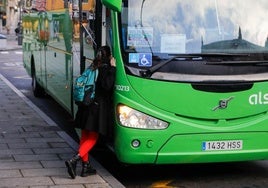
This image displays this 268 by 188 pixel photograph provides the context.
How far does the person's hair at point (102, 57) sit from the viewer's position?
6.21 metres

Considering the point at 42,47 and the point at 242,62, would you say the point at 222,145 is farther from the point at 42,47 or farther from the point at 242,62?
the point at 42,47

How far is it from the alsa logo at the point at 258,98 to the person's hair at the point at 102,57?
1.60 m

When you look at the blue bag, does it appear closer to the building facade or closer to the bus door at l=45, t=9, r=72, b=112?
the bus door at l=45, t=9, r=72, b=112

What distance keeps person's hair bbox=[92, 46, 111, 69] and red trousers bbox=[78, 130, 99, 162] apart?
0.78 meters

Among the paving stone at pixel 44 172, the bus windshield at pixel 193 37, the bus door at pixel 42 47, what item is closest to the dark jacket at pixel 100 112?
the bus windshield at pixel 193 37

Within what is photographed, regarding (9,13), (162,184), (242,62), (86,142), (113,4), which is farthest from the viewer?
(9,13)

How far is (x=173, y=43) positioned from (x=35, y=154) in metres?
2.53

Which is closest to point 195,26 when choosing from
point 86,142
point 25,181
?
point 86,142

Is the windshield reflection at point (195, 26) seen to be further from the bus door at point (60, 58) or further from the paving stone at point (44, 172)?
the bus door at point (60, 58)

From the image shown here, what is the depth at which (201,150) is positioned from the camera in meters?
6.28

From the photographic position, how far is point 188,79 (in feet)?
20.2

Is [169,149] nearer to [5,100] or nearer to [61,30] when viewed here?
[61,30]

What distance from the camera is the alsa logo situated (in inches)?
249

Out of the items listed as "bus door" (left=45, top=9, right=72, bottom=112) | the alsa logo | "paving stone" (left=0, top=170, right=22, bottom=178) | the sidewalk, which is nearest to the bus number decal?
the sidewalk
